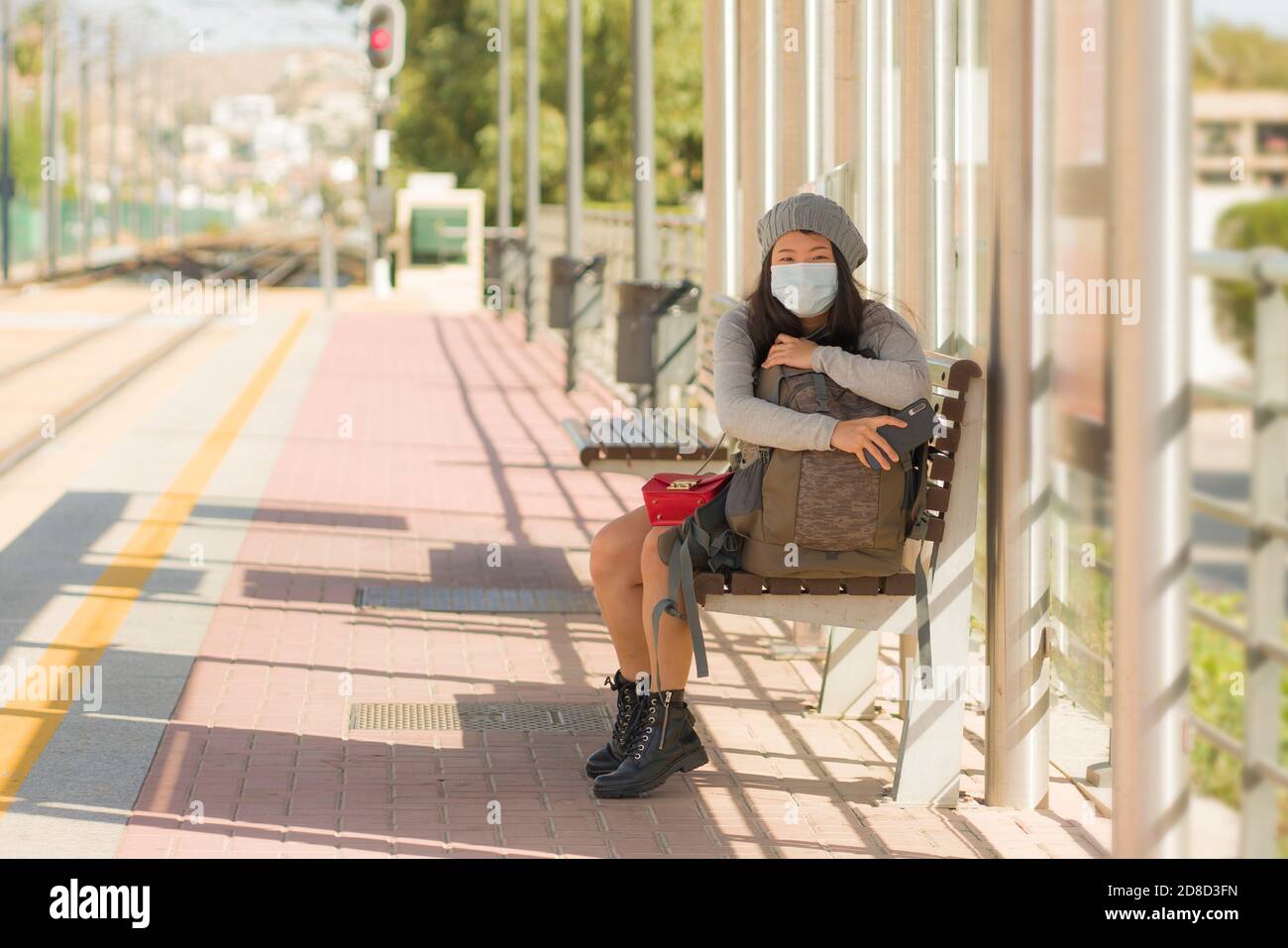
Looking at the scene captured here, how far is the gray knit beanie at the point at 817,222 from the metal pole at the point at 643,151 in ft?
29.3

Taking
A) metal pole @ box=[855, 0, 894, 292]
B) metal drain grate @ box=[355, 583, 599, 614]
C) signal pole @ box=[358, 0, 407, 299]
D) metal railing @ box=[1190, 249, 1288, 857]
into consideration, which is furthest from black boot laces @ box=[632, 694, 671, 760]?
signal pole @ box=[358, 0, 407, 299]

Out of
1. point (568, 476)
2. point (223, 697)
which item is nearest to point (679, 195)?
point (568, 476)

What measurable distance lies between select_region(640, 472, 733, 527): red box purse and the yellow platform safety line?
5.86 ft

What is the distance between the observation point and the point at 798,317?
5.34m

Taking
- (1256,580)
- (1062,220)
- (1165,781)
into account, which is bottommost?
(1165,781)

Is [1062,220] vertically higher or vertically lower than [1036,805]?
higher

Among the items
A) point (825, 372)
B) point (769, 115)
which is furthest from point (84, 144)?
point (825, 372)

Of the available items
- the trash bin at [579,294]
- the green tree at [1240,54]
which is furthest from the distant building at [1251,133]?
the trash bin at [579,294]

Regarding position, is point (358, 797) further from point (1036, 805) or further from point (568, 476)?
A: point (568, 476)

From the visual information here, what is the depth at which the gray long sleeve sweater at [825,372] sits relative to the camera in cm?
505

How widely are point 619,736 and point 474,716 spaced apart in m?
0.91

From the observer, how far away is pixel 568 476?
40.5ft

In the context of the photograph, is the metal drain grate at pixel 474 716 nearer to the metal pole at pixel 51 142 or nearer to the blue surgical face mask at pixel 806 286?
the blue surgical face mask at pixel 806 286
